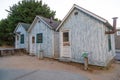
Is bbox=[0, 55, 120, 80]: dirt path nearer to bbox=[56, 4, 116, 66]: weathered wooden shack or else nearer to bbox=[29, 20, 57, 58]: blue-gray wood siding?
bbox=[56, 4, 116, 66]: weathered wooden shack

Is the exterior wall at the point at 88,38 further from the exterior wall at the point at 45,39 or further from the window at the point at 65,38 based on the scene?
the exterior wall at the point at 45,39

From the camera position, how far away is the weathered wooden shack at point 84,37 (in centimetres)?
951

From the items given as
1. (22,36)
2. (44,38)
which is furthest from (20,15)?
(44,38)

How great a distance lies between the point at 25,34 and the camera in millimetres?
18359

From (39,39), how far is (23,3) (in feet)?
75.3

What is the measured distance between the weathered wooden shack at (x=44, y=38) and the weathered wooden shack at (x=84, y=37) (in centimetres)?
206

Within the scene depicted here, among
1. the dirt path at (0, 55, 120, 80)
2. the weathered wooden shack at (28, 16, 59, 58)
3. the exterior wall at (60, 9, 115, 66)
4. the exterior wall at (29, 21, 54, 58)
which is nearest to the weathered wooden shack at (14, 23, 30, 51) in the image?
the weathered wooden shack at (28, 16, 59, 58)

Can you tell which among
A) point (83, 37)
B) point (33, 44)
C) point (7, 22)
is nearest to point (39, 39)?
point (33, 44)

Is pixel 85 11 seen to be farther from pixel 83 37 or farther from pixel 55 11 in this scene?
pixel 55 11

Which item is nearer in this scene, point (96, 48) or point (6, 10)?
point (96, 48)

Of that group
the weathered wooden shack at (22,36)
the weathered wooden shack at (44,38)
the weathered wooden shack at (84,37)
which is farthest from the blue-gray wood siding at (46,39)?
the weathered wooden shack at (22,36)

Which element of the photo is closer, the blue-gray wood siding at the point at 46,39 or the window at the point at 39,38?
the blue-gray wood siding at the point at 46,39

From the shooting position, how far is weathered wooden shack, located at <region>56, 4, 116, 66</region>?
31.2ft

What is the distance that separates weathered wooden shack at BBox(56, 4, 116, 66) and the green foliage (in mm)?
21594
